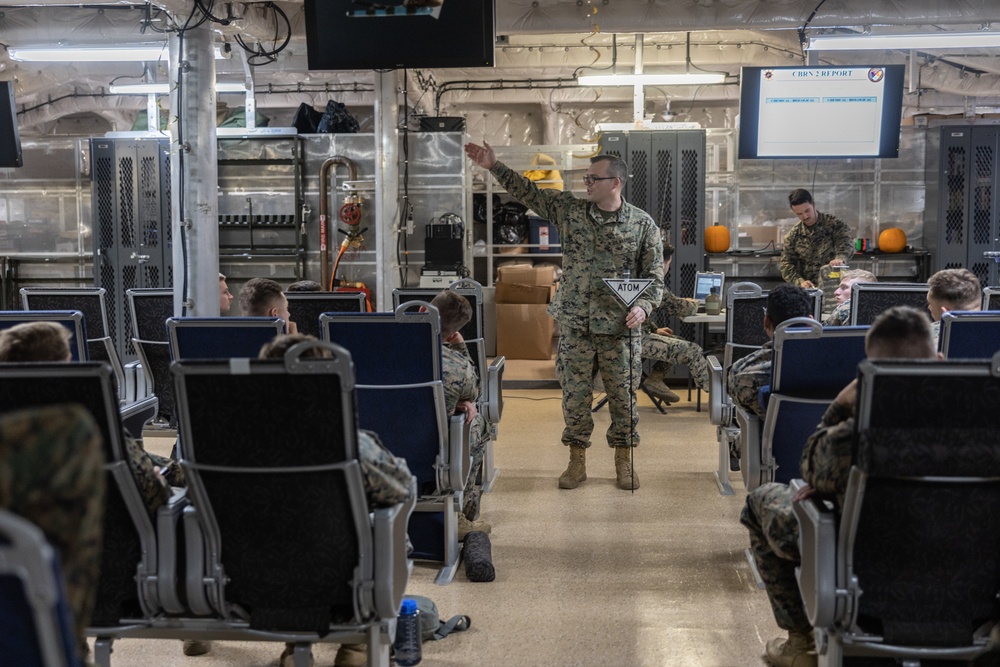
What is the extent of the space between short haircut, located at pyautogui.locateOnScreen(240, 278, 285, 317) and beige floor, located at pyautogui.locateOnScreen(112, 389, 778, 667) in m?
1.29

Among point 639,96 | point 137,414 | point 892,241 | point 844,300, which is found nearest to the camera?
point 137,414

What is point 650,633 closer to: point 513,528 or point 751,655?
point 751,655

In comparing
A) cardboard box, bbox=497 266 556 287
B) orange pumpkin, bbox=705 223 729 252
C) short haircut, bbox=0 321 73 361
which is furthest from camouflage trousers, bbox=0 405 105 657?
cardboard box, bbox=497 266 556 287

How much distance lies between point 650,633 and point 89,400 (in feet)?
6.48

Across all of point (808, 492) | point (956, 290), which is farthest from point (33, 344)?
point (956, 290)

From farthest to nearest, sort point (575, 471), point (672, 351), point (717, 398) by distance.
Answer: point (672, 351) → point (575, 471) → point (717, 398)

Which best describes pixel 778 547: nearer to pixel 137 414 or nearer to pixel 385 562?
pixel 385 562

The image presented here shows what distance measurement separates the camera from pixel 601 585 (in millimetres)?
3762

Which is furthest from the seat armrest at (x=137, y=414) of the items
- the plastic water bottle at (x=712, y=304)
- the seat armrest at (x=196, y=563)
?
the plastic water bottle at (x=712, y=304)

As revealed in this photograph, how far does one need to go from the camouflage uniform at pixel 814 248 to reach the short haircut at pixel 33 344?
648 centimetres

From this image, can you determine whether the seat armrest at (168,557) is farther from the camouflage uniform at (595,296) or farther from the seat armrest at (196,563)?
the camouflage uniform at (595,296)

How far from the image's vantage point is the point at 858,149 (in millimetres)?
8062

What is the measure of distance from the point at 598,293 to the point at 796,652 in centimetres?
260

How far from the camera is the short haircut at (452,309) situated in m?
4.01
